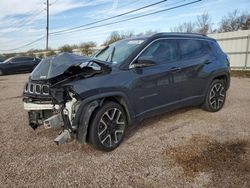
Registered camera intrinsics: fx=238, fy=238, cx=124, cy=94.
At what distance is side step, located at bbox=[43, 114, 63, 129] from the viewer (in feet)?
11.5

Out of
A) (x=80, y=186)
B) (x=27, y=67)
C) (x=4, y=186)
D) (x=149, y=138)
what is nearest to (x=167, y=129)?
(x=149, y=138)

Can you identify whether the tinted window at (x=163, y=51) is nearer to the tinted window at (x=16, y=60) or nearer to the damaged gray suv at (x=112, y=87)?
the damaged gray suv at (x=112, y=87)

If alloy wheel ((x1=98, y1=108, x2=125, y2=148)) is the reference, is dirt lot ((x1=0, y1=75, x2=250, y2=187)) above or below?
below


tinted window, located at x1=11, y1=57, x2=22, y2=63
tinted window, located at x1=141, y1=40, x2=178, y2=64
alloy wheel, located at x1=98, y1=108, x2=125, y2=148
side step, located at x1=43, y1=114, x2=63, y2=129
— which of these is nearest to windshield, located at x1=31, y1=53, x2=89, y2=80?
side step, located at x1=43, y1=114, x2=63, y2=129

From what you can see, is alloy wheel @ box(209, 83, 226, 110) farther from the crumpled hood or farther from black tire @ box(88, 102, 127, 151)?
the crumpled hood

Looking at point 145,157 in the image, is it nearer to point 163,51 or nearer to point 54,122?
point 54,122

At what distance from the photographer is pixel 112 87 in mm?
3682

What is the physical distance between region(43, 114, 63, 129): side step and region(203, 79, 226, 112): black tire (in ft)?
11.3

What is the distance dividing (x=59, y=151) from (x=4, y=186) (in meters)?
1.05

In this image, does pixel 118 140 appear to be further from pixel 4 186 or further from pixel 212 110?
pixel 212 110

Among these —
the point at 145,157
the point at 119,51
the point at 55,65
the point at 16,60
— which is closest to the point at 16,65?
the point at 16,60

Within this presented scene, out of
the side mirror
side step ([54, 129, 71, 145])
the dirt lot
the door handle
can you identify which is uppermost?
the side mirror

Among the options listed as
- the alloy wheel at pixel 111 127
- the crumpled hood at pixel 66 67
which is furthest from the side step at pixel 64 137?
the crumpled hood at pixel 66 67

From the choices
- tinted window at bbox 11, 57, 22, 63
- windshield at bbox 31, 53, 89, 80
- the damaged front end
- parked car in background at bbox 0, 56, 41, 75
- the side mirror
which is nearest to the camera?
the damaged front end
